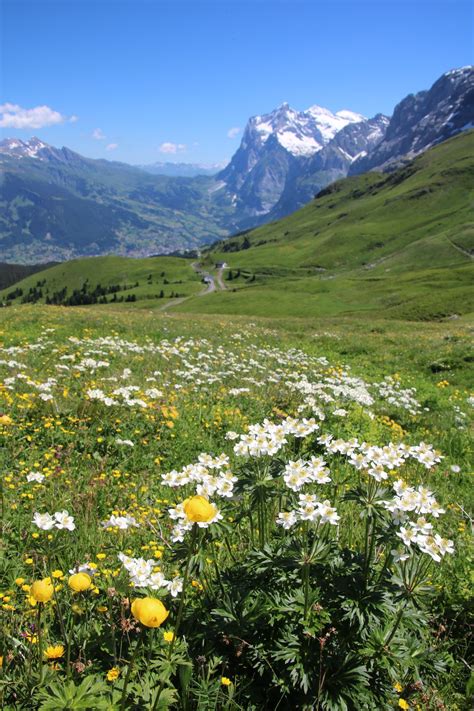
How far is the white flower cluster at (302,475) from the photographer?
389 centimetres

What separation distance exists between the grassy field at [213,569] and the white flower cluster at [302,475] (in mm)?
21

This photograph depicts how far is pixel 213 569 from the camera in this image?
5020 millimetres

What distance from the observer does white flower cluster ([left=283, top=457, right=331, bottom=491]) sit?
3.89m

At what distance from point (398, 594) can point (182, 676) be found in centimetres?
181

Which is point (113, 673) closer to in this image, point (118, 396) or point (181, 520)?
point (181, 520)

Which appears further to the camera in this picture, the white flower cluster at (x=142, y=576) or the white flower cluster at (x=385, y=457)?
the white flower cluster at (x=385, y=457)

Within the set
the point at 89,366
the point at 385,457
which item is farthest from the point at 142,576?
Answer: the point at 89,366

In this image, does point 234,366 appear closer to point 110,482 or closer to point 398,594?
point 110,482

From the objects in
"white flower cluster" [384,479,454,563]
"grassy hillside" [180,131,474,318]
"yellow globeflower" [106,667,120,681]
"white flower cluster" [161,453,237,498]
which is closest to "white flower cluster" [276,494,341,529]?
"white flower cluster" [384,479,454,563]

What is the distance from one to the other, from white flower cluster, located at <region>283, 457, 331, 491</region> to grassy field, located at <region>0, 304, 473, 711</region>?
2 cm

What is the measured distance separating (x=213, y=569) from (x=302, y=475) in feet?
6.43

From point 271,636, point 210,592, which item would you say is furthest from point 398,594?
point 210,592

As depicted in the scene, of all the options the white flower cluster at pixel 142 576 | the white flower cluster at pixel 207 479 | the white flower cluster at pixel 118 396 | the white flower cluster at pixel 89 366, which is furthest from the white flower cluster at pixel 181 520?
the white flower cluster at pixel 89 366

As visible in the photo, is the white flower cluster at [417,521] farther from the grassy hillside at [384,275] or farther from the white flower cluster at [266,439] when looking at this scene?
the grassy hillside at [384,275]
